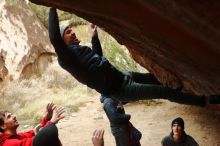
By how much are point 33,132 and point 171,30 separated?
217 cm

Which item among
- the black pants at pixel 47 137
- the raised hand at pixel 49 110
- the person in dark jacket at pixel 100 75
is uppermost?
the person in dark jacket at pixel 100 75

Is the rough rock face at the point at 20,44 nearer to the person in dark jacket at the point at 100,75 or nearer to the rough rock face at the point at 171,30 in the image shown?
the person in dark jacket at the point at 100,75

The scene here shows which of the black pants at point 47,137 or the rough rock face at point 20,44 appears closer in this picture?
the black pants at point 47,137

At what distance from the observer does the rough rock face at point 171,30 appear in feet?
9.15

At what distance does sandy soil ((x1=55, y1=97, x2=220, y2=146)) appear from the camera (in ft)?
25.8

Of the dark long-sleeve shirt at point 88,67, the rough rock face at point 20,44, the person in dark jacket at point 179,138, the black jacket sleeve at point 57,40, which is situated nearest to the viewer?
the black jacket sleeve at point 57,40

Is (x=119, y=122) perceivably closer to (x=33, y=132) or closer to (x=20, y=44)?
(x=33, y=132)

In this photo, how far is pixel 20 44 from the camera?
41.8 ft

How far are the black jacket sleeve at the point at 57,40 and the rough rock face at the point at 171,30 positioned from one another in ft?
1.46

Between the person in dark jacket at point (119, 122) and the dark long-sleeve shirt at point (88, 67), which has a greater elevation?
the dark long-sleeve shirt at point (88, 67)

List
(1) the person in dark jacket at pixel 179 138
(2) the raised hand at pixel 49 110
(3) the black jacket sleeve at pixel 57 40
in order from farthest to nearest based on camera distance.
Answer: (1) the person in dark jacket at pixel 179 138 → (2) the raised hand at pixel 49 110 → (3) the black jacket sleeve at pixel 57 40

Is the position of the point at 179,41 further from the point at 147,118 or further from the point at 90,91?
the point at 90,91

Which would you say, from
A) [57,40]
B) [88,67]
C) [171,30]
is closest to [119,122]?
[88,67]

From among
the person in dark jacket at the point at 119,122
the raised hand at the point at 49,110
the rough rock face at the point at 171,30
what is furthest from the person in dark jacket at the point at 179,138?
the raised hand at the point at 49,110
